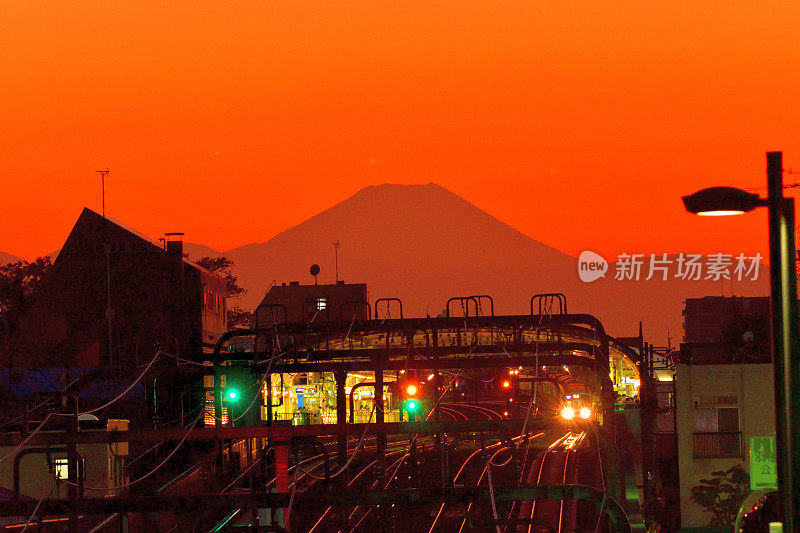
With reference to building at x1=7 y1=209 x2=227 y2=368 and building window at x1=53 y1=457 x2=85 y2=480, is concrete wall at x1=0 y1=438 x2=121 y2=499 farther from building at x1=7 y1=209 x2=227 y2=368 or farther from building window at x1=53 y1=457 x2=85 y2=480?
building at x1=7 y1=209 x2=227 y2=368

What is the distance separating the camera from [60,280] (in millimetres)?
52562

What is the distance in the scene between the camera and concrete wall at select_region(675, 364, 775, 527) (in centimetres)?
3644

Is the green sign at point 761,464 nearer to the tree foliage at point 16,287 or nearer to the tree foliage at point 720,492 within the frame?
the tree foliage at point 720,492

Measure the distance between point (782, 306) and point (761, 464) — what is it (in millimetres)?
24967

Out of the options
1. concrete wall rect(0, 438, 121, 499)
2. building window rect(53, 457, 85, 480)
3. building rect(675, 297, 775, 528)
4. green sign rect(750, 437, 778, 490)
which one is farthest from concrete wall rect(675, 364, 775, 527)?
building window rect(53, 457, 85, 480)

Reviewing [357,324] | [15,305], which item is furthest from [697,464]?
[15,305]

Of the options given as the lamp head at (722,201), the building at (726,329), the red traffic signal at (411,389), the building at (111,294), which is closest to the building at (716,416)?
the building at (726,329)

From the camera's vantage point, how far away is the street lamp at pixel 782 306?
714 centimetres

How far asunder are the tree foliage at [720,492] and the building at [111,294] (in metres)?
25.1

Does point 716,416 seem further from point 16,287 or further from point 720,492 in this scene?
point 16,287

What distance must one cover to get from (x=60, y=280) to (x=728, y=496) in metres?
34.1

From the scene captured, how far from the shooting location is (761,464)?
30.3 meters

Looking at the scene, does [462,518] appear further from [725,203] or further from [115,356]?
[725,203]

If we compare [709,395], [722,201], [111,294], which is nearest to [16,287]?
[111,294]
